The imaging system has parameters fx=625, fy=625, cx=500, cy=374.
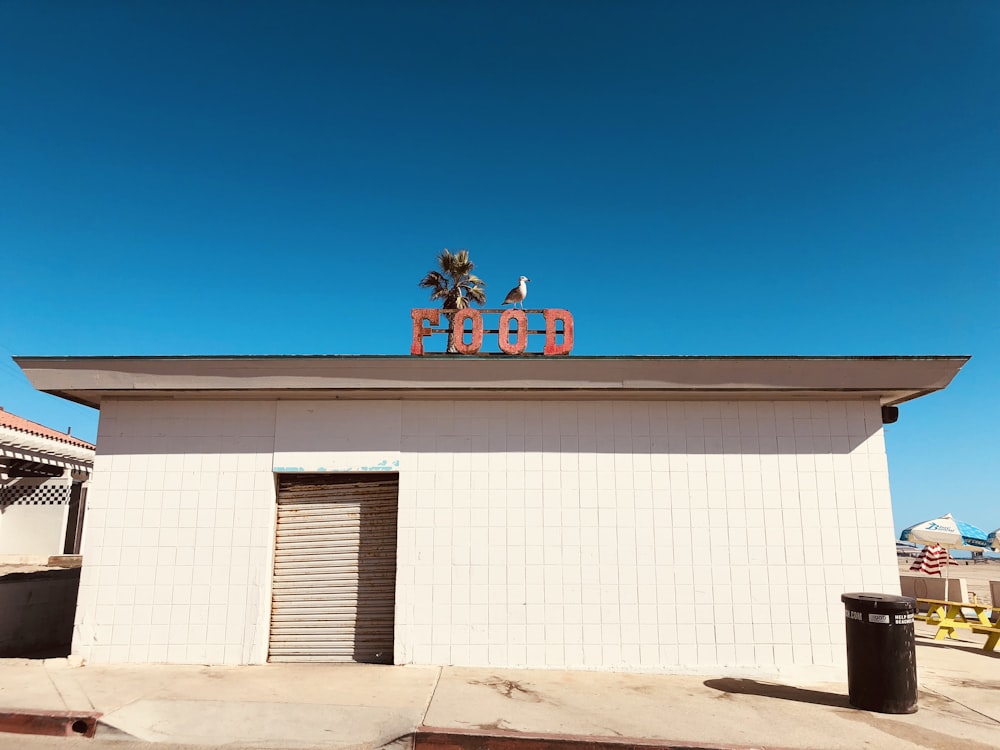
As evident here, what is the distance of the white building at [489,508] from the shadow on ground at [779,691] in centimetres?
37

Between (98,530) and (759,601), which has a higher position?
(98,530)

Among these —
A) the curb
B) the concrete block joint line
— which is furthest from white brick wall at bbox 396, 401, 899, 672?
the curb

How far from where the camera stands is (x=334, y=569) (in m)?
8.43

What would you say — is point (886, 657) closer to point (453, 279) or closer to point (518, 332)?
point (518, 332)

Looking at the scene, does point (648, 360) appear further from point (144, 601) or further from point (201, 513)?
point (144, 601)

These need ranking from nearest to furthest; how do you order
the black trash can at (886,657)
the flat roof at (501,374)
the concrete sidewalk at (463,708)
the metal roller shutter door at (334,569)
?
the concrete sidewalk at (463,708)
the black trash can at (886,657)
the flat roof at (501,374)
the metal roller shutter door at (334,569)

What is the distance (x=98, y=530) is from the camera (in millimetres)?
8219

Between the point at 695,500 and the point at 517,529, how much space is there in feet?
7.79

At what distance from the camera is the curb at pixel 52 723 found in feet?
18.4

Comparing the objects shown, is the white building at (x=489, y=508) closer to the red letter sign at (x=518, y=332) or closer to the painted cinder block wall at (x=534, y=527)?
the painted cinder block wall at (x=534, y=527)

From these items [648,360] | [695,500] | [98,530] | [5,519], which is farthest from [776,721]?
[5,519]

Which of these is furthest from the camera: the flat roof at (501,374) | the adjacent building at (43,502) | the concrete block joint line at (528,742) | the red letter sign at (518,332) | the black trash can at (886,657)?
the adjacent building at (43,502)

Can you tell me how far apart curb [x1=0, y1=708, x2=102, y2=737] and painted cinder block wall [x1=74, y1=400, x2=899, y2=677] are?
2244 mm

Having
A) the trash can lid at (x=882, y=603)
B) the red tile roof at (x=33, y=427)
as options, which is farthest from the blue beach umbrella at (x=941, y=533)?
the red tile roof at (x=33, y=427)
